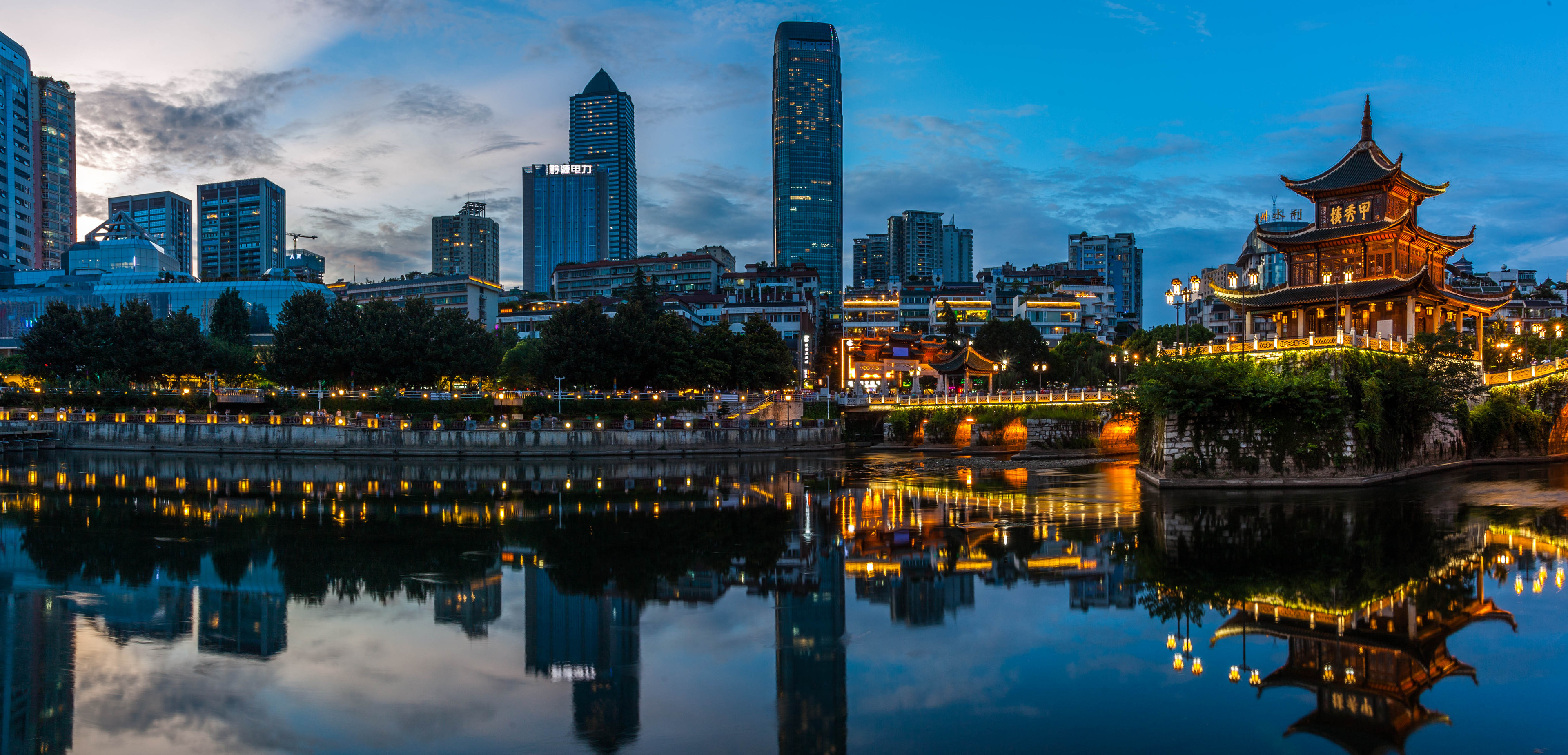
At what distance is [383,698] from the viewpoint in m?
14.2

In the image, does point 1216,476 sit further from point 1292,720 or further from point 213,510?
point 213,510

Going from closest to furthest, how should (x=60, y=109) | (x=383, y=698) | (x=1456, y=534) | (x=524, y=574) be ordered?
1. (x=383, y=698)
2. (x=524, y=574)
3. (x=1456, y=534)
4. (x=60, y=109)

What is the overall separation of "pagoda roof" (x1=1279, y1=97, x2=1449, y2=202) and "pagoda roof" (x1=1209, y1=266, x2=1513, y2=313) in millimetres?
4646

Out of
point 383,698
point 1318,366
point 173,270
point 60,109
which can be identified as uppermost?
point 60,109

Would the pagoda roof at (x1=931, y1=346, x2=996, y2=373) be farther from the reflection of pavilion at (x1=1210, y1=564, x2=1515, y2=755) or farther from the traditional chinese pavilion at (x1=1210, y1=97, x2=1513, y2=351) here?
the reflection of pavilion at (x1=1210, y1=564, x2=1515, y2=755)

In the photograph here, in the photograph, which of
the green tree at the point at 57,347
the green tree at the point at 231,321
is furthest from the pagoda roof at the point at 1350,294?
the green tree at the point at 231,321

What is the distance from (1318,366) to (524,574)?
34.2 m

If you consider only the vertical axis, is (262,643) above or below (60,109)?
below

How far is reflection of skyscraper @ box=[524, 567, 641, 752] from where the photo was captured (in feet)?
42.9

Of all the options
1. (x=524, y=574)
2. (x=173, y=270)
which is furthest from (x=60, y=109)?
(x=524, y=574)

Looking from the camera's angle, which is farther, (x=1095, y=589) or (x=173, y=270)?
(x=173, y=270)

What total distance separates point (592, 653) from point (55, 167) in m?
227

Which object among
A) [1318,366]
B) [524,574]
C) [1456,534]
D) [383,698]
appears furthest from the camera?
[1318,366]

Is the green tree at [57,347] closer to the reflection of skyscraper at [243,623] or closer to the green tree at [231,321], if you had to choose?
the green tree at [231,321]
